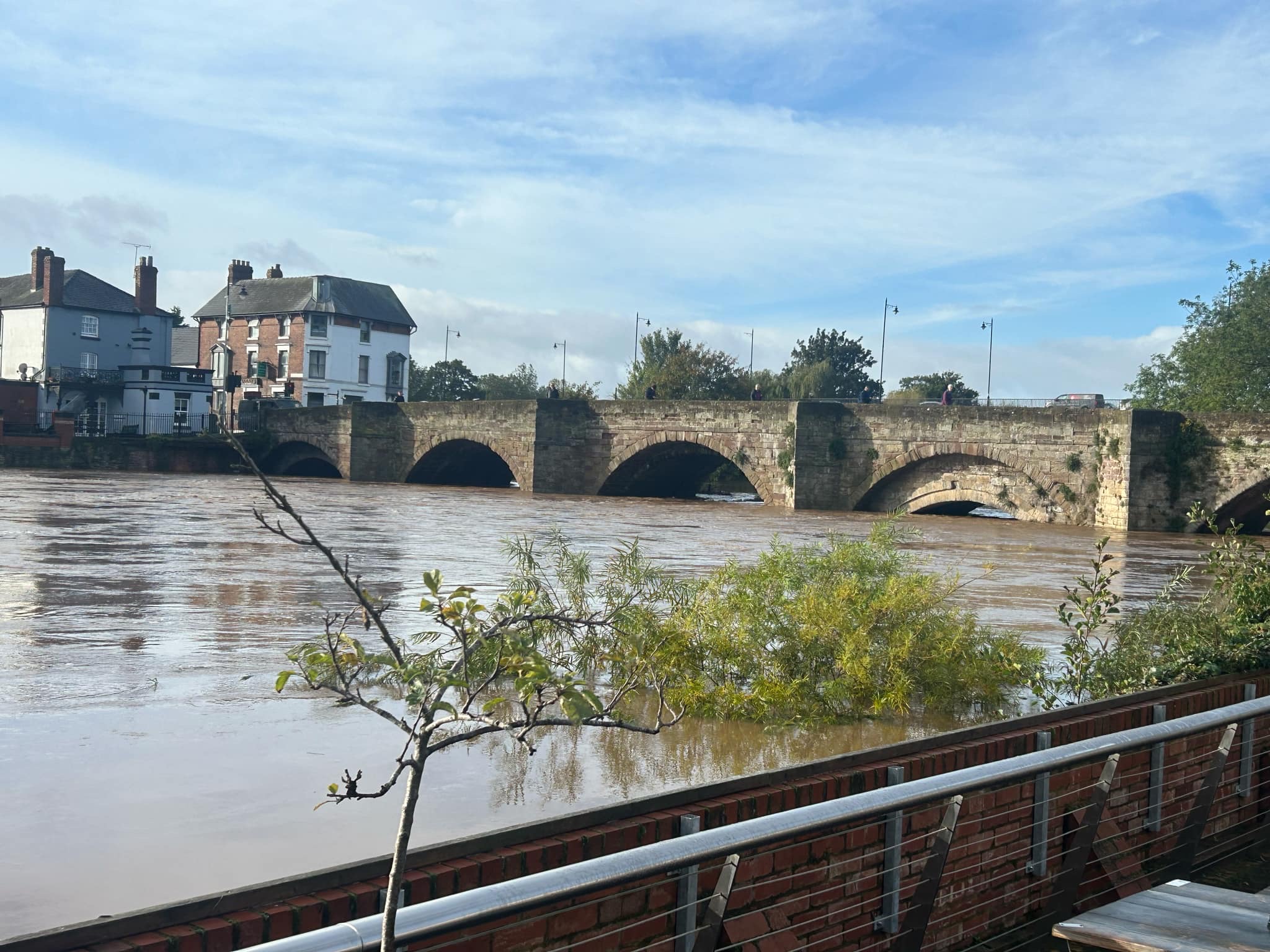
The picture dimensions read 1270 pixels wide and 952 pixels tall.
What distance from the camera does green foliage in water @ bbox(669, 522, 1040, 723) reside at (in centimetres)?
776

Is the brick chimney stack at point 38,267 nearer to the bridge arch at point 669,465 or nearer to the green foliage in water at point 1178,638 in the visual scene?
the bridge arch at point 669,465

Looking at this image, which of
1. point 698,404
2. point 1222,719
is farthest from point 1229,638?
point 698,404

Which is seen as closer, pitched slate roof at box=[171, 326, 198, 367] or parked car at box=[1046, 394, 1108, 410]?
parked car at box=[1046, 394, 1108, 410]

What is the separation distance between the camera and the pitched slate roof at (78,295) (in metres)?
64.5

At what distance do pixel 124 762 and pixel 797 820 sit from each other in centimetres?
448

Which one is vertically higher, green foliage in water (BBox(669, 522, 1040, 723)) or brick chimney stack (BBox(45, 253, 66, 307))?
brick chimney stack (BBox(45, 253, 66, 307))

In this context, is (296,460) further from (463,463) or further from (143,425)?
(143,425)

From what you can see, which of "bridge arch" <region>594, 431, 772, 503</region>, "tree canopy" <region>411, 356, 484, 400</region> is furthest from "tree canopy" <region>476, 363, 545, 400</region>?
"bridge arch" <region>594, 431, 772, 503</region>

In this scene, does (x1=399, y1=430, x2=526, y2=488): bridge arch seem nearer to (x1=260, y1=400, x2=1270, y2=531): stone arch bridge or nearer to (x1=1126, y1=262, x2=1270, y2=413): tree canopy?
(x1=260, y1=400, x2=1270, y2=531): stone arch bridge

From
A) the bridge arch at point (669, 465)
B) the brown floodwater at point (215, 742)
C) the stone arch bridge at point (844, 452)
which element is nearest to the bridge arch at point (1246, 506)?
the stone arch bridge at point (844, 452)

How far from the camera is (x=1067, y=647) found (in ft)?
25.3

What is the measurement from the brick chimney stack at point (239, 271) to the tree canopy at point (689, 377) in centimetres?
2380

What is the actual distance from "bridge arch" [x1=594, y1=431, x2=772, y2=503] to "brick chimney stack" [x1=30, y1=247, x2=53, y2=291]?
37.3m

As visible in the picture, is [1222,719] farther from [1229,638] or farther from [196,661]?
[196,661]
